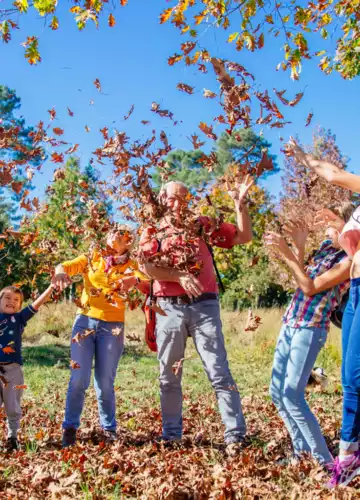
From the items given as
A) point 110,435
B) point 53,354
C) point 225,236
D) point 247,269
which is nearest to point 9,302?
point 110,435

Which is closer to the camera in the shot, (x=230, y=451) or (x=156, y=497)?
(x=156, y=497)

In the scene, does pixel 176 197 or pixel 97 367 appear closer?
pixel 176 197

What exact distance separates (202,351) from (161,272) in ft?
2.30

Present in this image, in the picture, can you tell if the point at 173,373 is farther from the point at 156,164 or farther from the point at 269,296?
the point at 269,296

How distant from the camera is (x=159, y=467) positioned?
3496 mm

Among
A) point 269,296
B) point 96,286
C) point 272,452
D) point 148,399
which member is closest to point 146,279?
point 96,286

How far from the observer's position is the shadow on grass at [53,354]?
10.4 metres

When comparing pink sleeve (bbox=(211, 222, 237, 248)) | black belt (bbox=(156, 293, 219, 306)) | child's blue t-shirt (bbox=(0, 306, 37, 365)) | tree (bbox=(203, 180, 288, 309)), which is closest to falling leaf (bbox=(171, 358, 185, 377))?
black belt (bbox=(156, 293, 219, 306))

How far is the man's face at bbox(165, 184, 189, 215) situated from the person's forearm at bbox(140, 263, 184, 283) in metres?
0.46

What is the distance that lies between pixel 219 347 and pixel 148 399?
329 cm

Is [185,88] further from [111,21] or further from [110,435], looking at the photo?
[110,435]

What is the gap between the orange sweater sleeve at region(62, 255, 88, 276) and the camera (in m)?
4.40

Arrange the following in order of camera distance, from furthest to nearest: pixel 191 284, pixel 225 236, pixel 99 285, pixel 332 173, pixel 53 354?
pixel 53 354 → pixel 99 285 → pixel 225 236 → pixel 191 284 → pixel 332 173

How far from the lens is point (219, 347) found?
390 cm
